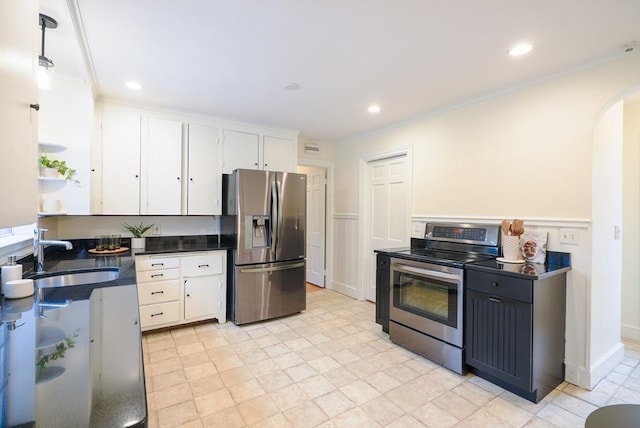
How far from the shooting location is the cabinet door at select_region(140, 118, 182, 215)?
3285 mm

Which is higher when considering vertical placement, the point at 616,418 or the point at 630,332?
the point at 616,418

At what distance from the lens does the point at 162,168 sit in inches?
→ 132

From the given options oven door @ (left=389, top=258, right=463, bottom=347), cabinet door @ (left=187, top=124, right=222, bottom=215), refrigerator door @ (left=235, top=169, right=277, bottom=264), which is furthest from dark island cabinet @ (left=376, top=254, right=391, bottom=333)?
cabinet door @ (left=187, top=124, right=222, bottom=215)

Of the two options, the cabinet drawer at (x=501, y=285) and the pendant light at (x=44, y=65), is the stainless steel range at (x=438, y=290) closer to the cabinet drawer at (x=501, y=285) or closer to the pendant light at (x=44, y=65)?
the cabinet drawer at (x=501, y=285)

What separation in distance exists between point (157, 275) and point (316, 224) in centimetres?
261

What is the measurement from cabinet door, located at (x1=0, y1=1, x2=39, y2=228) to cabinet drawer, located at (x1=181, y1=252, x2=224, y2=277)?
2.22 m

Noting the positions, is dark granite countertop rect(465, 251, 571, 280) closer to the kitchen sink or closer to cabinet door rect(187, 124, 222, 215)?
the kitchen sink

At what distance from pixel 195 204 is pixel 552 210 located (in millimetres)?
3441

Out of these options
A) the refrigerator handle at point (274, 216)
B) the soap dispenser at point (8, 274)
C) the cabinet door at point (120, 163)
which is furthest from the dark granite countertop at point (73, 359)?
the refrigerator handle at point (274, 216)

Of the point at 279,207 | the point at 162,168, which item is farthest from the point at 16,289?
the point at 279,207

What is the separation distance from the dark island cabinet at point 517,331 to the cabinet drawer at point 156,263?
9.18 feet

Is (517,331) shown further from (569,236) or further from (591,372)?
(569,236)

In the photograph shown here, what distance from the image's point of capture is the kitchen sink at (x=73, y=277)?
1955 millimetres

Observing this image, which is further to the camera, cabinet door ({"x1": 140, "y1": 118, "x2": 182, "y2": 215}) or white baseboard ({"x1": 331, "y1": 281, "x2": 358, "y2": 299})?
white baseboard ({"x1": 331, "y1": 281, "x2": 358, "y2": 299})
